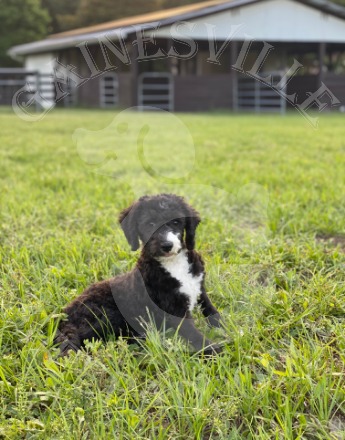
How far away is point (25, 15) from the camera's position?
3844 centimetres

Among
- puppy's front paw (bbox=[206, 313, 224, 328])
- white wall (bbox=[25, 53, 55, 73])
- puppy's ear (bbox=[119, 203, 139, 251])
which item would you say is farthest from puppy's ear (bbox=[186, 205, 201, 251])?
white wall (bbox=[25, 53, 55, 73])

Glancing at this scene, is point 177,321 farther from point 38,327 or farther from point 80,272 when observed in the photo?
point 80,272

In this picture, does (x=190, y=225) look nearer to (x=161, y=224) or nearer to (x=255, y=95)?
(x=161, y=224)

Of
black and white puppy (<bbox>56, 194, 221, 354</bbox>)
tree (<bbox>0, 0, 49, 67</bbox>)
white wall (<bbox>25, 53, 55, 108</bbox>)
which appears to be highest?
tree (<bbox>0, 0, 49, 67</bbox>)

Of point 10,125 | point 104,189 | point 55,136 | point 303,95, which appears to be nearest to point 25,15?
point 303,95

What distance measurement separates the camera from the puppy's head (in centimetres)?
214

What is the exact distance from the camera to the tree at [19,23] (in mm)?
38344

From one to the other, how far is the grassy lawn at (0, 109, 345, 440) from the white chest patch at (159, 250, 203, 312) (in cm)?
19

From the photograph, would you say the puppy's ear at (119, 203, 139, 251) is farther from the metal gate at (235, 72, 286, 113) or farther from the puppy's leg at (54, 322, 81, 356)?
the metal gate at (235, 72, 286, 113)

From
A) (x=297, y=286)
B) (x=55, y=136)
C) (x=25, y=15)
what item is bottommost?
(x=297, y=286)

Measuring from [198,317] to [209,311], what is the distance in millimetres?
71

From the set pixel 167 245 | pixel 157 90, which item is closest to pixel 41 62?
pixel 157 90

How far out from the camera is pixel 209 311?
243 centimetres

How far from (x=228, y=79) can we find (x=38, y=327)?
19434mm
